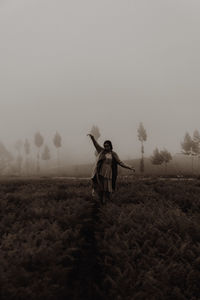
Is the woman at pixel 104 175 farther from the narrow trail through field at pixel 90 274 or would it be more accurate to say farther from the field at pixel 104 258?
the narrow trail through field at pixel 90 274

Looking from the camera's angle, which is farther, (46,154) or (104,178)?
(46,154)

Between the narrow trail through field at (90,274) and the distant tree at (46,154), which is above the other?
the distant tree at (46,154)

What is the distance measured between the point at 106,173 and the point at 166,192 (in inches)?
156

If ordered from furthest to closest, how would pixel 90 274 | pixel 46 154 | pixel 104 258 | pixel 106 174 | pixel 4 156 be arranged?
pixel 4 156 < pixel 46 154 < pixel 106 174 < pixel 104 258 < pixel 90 274

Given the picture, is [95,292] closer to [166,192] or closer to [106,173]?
[106,173]

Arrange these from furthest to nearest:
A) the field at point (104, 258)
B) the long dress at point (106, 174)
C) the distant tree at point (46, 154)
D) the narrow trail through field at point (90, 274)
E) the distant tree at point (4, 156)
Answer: the distant tree at point (4, 156) < the distant tree at point (46, 154) < the long dress at point (106, 174) < the narrow trail through field at point (90, 274) < the field at point (104, 258)

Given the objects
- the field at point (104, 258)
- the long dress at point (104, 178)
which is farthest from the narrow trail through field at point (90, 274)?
the long dress at point (104, 178)

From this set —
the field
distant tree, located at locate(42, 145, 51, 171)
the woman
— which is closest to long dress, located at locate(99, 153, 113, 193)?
the woman

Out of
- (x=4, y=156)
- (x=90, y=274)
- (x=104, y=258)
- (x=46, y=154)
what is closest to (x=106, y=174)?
(x=104, y=258)

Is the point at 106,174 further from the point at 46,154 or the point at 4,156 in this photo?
the point at 4,156

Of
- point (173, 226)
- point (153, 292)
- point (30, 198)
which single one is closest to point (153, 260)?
point (153, 292)

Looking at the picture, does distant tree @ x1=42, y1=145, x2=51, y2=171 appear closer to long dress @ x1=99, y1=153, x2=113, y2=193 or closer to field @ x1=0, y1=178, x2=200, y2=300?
long dress @ x1=99, y1=153, x2=113, y2=193

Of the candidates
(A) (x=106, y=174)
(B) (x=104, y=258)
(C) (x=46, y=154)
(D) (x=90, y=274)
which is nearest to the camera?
(D) (x=90, y=274)

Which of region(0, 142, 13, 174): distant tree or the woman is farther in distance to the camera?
region(0, 142, 13, 174): distant tree
